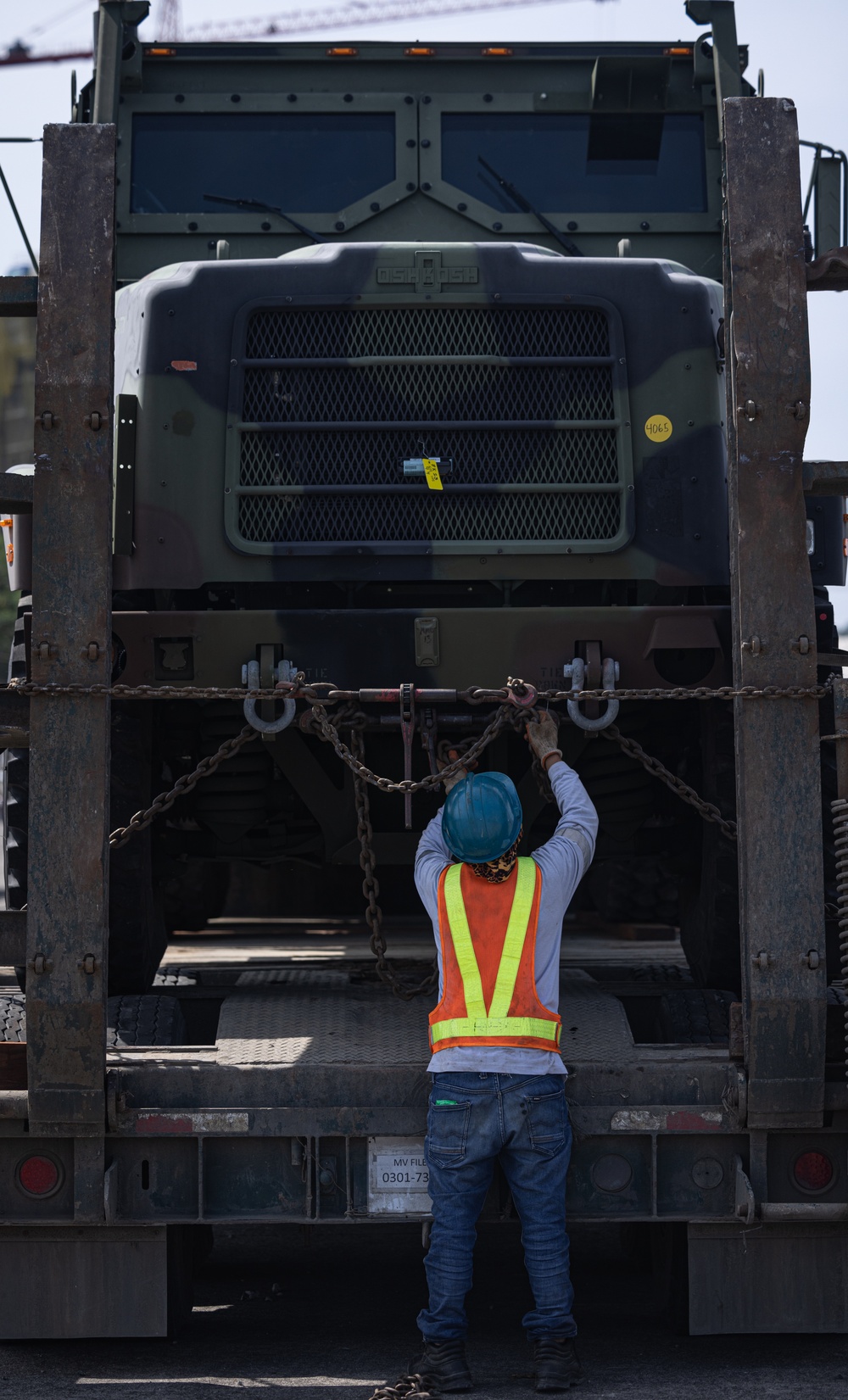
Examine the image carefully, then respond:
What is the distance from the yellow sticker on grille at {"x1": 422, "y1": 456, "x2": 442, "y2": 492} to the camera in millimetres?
5383

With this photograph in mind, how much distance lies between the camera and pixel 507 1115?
176 inches

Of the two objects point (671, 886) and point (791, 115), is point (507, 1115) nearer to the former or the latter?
point (791, 115)

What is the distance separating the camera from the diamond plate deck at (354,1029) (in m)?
4.79

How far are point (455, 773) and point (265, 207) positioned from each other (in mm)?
2717

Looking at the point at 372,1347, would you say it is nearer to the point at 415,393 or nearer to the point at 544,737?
the point at 544,737

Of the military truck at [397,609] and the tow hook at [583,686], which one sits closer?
the military truck at [397,609]

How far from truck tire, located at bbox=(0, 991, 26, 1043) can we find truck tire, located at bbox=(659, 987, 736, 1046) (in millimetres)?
2005

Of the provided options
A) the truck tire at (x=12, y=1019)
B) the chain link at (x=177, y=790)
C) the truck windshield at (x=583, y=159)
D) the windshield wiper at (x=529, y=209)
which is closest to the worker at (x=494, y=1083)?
the chain link at (x=177, y=790)

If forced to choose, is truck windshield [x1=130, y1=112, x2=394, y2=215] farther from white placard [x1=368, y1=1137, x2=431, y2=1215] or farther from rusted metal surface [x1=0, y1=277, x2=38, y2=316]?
white placard [x1=368, y1=1137, x2=431, y2=1215]

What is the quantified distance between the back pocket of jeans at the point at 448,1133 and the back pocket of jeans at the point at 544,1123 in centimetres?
17

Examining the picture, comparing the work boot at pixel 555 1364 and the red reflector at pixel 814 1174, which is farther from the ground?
the red reflector at pixel 814 1174

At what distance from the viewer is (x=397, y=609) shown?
5320 mm

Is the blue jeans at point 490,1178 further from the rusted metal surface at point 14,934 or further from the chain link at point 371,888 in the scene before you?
the rusted metal surface at point 14,934

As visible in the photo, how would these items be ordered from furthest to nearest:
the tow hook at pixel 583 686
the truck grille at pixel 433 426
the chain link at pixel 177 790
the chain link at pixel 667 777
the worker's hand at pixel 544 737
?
the truck grille at pixel 433 426 → the tow hook at pixel 583 686 → the worker's hand at pixel 544 737 → the chain link at pixel 667 777 → the chain link at pixel 177 790
